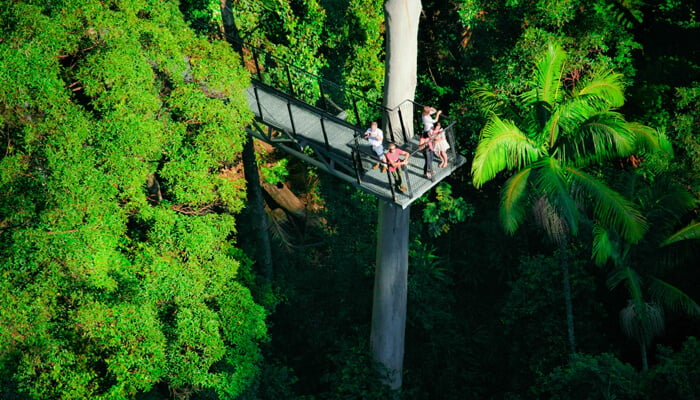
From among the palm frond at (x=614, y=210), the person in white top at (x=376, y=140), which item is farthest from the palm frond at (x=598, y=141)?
the person in white top at (x=376, y=140)

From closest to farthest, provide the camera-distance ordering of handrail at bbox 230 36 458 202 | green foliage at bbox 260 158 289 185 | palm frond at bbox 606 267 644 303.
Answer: handrail at bbox 230 36 458 202
palm frond at bbox 606 267 644 303
green foliage at bbox 260 158 289 185

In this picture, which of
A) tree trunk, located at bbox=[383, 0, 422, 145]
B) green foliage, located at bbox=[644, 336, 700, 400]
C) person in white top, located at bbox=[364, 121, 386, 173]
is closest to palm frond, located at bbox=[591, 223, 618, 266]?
green foliage, located at bbox=[644, 336, 700, 400]

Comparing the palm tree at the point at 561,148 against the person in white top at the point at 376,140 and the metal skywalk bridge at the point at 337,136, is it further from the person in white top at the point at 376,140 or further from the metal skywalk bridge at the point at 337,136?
the person in white top at the point at 376,140

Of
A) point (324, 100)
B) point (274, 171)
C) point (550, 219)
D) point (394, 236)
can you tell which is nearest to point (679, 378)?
point (550, 219)

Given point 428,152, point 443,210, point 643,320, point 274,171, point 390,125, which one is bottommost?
point 643,320

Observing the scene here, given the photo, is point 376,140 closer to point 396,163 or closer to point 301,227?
point 396,163

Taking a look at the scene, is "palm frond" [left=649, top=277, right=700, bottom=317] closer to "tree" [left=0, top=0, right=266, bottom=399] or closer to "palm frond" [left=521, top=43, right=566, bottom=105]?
"palm frond" [left=521, top=43, right=566, bottom=105]

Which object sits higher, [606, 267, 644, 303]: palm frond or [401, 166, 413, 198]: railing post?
[401, 166, 413, 198]: railing post

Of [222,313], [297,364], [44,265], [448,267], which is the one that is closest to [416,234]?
[448,267]
